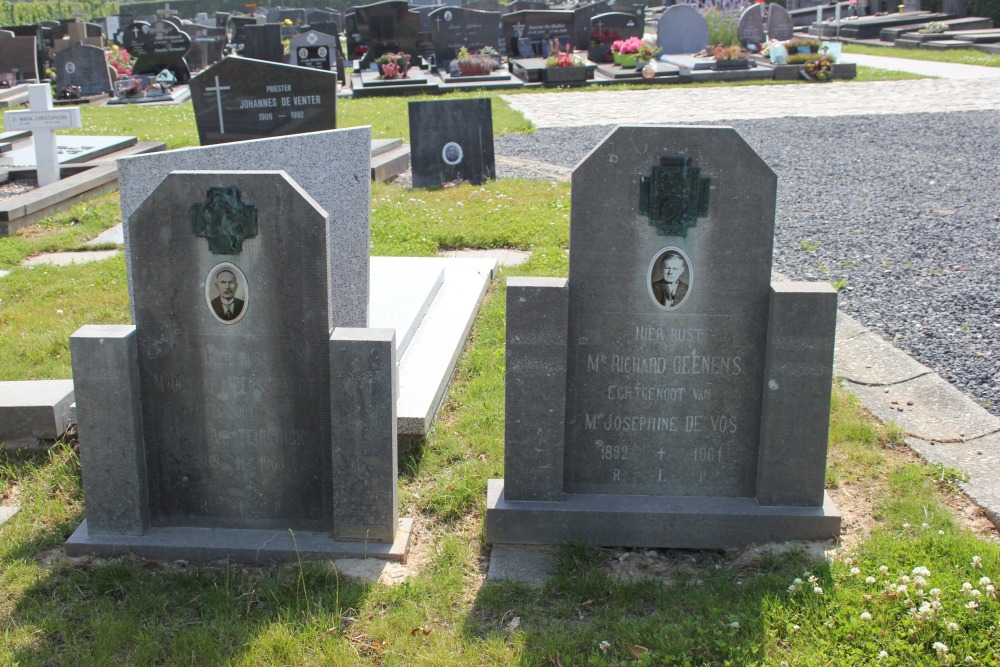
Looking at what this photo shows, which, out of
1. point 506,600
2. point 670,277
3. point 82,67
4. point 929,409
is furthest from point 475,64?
point 506,600

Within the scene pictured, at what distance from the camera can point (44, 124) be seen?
1098 centimetres

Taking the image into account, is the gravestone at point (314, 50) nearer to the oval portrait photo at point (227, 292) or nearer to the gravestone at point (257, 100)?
the gravestone at point (257, 100)

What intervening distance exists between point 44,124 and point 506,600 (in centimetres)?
976

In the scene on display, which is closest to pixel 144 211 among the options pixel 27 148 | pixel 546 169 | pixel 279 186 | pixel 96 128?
pixel 279 186

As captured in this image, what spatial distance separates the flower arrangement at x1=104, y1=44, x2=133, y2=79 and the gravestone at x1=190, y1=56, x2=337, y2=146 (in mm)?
18049

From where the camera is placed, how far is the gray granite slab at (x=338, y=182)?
512cm

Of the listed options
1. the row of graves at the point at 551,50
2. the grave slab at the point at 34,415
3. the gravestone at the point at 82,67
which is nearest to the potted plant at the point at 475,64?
the row of graves at the point at 551,50

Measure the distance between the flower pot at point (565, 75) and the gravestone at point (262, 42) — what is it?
19.9 ft

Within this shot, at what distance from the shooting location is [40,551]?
3752 millimetres

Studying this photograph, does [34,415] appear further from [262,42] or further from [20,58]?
[20,58]

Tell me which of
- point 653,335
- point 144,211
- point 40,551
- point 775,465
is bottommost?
point 40,551

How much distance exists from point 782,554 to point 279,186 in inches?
89.8

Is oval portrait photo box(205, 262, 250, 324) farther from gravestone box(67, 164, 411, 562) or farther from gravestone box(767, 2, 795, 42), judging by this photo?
gravestone box(767, 2, 795, 42)

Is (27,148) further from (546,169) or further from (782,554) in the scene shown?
Result: (782,554)
